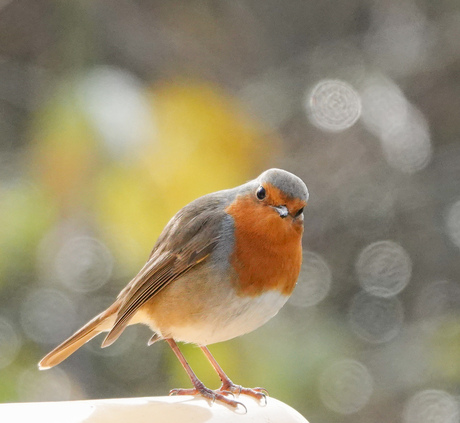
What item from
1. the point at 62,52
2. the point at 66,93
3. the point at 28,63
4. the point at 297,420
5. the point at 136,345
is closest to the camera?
the point at 297,420

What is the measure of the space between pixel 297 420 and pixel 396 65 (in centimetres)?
394

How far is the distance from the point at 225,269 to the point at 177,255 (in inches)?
9.5

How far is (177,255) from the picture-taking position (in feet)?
10.2

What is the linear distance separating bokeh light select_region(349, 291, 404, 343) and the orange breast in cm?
248

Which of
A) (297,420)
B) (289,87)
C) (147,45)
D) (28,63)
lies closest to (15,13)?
(28,63)

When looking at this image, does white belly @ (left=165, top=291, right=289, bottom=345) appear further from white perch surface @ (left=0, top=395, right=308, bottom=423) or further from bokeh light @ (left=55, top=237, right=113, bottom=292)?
bokeh light @ (left=55, top=237, right=113, bottom=292)

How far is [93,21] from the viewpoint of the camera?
17.1 ft

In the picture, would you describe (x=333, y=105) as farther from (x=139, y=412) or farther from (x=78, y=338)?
(x=139, y=412)

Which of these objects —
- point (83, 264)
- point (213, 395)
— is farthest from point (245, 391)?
point (83, 264)

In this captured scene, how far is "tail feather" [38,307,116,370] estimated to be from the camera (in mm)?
3271

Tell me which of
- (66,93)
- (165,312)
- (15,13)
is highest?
(15,13)

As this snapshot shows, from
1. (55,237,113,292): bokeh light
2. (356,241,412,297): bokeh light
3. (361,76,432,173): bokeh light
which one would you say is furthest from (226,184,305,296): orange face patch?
(356,241,412,297): bokeh light

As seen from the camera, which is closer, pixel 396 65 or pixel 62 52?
pixel 62 52

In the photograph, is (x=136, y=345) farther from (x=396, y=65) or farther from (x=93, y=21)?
(x=396, y=65)
